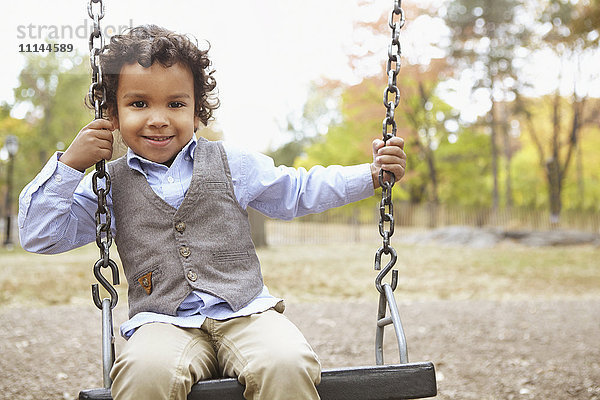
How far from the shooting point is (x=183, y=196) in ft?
6.11

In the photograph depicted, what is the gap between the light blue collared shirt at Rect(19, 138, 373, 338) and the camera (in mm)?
1769

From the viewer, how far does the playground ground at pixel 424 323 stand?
3.72 m

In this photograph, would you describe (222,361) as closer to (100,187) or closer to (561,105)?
(100,187)

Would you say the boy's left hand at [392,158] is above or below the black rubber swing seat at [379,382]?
above

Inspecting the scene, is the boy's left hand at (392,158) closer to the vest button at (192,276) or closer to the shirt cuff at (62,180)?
the vest button at (192,276)

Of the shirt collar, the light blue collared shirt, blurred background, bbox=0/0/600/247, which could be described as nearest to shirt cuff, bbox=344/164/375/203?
the light blue collared shirt

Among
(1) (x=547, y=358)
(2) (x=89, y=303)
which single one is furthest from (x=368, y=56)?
(1) (x=547, y=358)

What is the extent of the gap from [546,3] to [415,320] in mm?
15775

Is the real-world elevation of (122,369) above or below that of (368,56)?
below

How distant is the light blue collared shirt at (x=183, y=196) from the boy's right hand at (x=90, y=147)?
0.10 ft

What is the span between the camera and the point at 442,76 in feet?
56.3

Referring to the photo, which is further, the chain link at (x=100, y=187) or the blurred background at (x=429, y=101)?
the blurred background at (x=429, y=101)

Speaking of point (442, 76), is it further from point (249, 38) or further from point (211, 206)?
point (211, 206)

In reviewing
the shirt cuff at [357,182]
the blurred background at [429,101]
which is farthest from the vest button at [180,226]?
the blurred background at [429,101]
